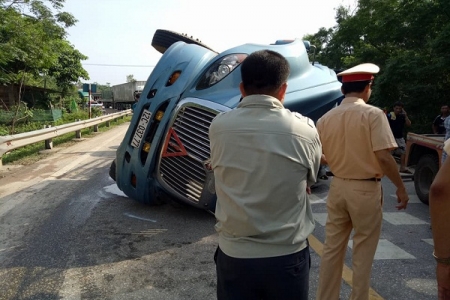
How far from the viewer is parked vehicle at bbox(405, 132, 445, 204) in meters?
6.16

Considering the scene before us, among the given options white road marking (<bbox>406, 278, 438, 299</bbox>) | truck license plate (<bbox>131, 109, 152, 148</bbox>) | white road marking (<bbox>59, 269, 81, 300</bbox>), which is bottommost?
white road marking (<bbox>59, 269, 81, 300</bbox>)

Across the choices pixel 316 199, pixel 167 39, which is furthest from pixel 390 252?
pixel 167 39

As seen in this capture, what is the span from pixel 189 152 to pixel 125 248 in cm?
121

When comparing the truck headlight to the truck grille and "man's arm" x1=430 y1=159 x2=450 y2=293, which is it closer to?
the truck grille

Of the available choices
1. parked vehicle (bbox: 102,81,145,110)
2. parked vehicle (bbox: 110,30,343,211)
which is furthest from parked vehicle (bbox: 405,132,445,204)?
parked vehicle (bbox: 102,81,145,110)

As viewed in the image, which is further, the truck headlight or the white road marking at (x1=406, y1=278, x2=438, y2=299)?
the truck headlight

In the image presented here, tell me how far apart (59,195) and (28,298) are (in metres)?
3.04

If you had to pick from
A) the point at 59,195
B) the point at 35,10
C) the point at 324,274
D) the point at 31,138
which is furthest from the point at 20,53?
the point at 324,274

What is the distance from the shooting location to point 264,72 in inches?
72.3

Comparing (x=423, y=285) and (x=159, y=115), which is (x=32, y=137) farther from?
(x=423, y=285)

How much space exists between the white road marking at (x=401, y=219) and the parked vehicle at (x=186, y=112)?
164 cm

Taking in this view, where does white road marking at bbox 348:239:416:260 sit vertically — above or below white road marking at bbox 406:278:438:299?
below

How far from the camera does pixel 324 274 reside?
9.82 feet

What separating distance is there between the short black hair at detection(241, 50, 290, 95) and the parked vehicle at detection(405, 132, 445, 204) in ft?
16.6
